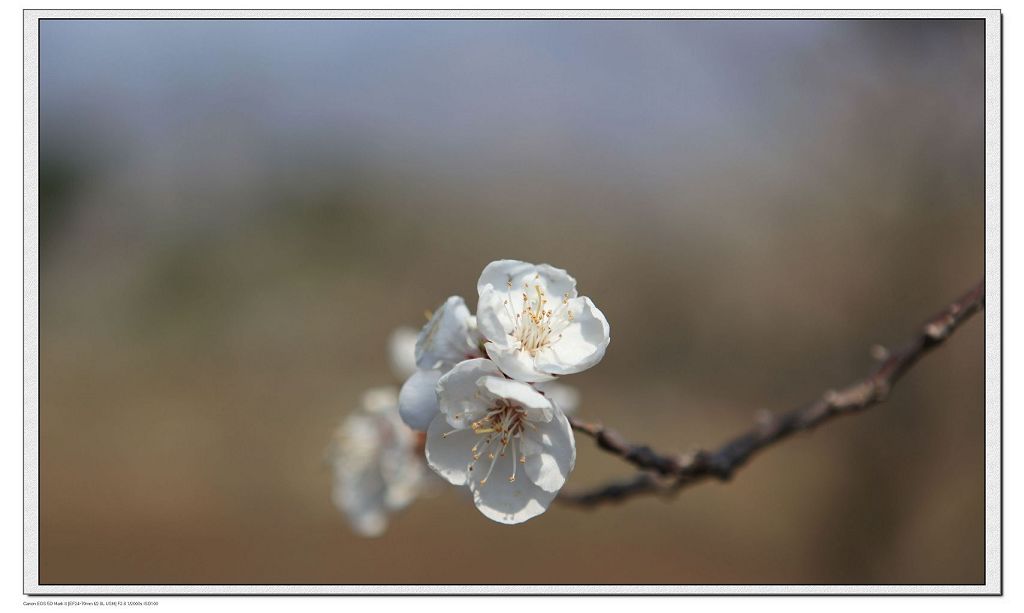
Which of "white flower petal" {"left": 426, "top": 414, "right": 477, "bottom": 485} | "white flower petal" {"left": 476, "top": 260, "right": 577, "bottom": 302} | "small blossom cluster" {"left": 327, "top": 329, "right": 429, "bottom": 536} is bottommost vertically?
"small blossom cluster" {"left": 327, "top": 329, "right": 429, "bottom": 536}

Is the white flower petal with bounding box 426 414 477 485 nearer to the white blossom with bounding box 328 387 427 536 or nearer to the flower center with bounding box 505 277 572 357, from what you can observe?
the flower center with bounding box 505 277 572 357

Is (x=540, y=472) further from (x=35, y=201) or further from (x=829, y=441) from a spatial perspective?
(x=829, y=441)

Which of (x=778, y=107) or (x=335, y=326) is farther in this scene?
(x=335, y=326)

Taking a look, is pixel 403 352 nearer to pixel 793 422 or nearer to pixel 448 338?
pixel 448 338

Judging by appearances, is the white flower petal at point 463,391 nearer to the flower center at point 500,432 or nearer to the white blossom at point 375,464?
the flower center at point 500,432

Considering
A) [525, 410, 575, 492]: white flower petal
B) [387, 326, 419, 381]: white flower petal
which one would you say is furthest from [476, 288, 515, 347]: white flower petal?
[387, 326, 419, 381]: white flower petal

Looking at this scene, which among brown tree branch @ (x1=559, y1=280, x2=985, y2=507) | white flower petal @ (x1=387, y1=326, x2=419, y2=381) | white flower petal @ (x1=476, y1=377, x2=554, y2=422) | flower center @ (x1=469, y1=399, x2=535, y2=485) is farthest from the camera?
white flower petal @ (x1=387, y1=326, x2=419, y2=381)

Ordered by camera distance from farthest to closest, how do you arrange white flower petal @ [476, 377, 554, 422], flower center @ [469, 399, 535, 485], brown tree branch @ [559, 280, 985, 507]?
brown tree branch @ [559, 280, 985, 507] → flower center @ [469, 399, 535, 485] → white flower petal @ [476, 377, 554, 422]

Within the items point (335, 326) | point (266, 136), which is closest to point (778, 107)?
point (266, 136)
